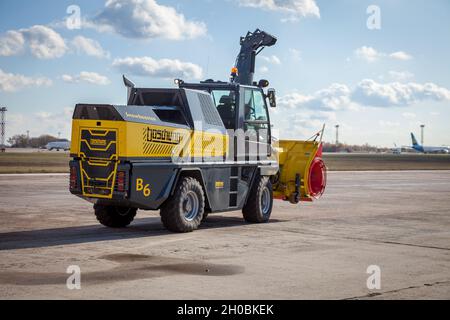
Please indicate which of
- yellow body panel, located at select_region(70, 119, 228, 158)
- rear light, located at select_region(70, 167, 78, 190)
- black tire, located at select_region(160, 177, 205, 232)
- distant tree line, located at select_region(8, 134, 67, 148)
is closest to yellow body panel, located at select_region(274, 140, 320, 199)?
yellow body panel, located at select_region(70, 119, 228, 158)

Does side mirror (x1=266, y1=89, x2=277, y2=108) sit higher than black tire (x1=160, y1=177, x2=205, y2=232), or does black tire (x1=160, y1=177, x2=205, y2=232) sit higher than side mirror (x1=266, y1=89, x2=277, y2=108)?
side mirror (x1=266, y1=89, x2=277, y2=108)

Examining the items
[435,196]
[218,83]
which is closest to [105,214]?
[218,83]

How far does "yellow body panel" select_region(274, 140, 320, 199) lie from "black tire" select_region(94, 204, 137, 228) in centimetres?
417

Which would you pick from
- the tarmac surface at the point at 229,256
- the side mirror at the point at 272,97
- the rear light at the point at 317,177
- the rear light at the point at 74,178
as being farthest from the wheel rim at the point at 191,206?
the rear light at the point at 317,177

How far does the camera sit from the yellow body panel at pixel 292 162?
55.0 ft

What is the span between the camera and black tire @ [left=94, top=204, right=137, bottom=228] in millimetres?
13867

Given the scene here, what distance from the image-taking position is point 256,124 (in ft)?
50.4

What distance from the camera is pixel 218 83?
15031mm

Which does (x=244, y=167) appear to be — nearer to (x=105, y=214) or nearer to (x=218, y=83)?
(x=218, y=83)

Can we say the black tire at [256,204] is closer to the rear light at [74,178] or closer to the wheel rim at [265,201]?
the wheel rim at [265,201]

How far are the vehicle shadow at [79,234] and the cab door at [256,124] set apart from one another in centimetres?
166

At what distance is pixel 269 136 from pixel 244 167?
1.26m

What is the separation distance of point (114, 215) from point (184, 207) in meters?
1.64

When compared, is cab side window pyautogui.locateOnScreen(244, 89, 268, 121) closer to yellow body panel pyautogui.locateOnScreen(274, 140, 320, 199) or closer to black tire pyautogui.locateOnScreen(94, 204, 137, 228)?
yellow body panel pyautogui.locateOnScreen(274, 140, 320, 199)
